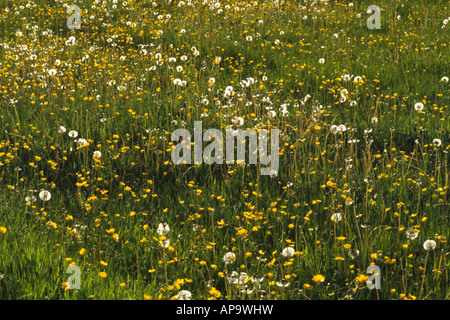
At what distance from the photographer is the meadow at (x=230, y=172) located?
245cm

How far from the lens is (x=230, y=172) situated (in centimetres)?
338

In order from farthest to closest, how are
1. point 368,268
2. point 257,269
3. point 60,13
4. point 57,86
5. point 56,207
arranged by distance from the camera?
point 60,13 < point 57,86 < point 56,207 < point 257,269 < point 368,268

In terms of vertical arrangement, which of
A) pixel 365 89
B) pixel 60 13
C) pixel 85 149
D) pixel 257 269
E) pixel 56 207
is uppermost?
pixel 60 13

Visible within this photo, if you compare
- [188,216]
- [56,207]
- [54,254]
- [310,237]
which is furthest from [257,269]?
[56,207]

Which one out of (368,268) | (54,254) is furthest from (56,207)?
(368,268)

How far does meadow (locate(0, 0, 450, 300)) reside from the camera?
2451 millimetres

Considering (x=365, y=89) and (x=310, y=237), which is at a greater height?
(x=365, y=89)

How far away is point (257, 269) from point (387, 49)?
4838 mm

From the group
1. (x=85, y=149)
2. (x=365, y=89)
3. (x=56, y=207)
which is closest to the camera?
(x=56, y=207)

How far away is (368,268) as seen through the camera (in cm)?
238

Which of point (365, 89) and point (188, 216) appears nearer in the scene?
point (188, 216)

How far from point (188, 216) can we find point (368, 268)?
49.5 inches

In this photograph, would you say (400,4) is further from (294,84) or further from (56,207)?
(56,207)

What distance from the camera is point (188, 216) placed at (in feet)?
10.4
